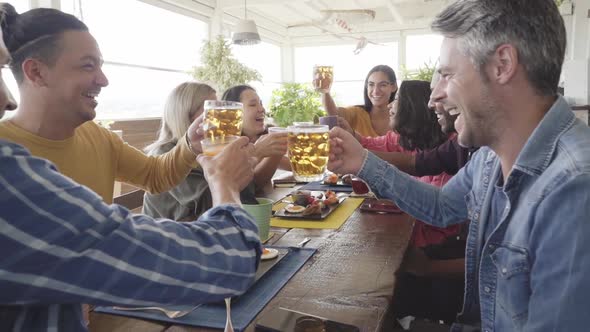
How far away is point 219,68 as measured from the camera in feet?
21.3

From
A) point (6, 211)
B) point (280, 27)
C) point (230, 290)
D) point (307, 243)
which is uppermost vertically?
point (280, 27)

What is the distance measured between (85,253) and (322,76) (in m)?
2.18

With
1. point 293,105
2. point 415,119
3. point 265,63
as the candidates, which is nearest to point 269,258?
point 415,119

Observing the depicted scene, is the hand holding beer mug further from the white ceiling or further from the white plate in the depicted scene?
the white ceiling

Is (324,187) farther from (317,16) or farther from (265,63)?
(265,63)

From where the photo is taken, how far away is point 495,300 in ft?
3.76

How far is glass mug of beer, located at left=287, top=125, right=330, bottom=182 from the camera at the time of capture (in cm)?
144

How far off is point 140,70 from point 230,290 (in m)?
6.22

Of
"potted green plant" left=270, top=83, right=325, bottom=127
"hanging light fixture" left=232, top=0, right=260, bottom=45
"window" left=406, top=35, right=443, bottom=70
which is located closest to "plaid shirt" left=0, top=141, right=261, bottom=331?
"hanging light fixture" left=232, top=0, right=260, bottom=45

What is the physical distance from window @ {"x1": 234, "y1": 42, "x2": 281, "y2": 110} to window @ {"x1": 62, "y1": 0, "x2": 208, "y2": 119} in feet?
6.27

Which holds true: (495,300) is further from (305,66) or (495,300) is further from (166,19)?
(305,66)

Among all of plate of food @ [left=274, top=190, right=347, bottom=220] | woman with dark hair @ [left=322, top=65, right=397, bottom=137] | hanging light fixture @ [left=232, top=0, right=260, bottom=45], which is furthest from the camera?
hanging light fixture @ [left=232, top=0, right=260, bottom=45]

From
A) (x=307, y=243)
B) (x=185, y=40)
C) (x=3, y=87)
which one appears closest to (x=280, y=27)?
(x=185, y=40)

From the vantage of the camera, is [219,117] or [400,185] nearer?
Result: [219,117]
